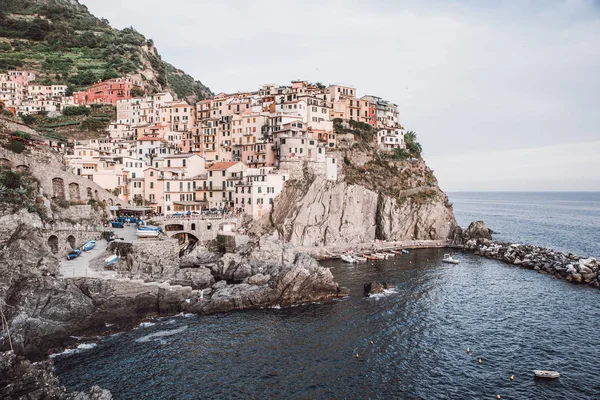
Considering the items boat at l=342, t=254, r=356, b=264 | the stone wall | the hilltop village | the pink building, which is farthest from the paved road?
the pink building

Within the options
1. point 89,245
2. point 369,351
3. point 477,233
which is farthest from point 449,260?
point 89,245

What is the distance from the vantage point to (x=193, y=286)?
48.3 m

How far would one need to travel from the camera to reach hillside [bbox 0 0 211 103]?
393 ft

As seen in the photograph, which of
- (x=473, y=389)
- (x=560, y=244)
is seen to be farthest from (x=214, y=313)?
(x=560, y=244)

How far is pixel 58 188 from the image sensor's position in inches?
2260

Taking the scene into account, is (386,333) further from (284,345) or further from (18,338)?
(18,338)

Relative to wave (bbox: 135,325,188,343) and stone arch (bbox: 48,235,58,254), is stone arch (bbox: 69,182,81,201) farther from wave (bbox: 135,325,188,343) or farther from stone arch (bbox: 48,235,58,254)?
wave (bbox: 135,325,188,343)

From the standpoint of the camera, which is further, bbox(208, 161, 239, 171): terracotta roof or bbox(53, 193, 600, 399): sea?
bbox(208, 161, 239, 171): terracotta roof

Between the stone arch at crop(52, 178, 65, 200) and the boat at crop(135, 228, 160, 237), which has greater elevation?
the stone arch at crop(52, 178, 65, 200)

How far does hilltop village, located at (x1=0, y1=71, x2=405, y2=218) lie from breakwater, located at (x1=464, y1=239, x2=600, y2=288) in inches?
1197

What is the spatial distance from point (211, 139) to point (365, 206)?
33979 mm

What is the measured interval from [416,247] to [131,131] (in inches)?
2652

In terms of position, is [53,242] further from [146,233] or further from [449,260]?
[449,260]

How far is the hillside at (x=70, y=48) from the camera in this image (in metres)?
120
